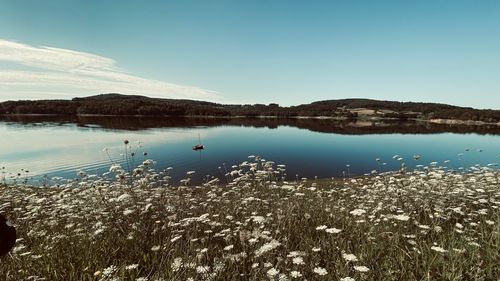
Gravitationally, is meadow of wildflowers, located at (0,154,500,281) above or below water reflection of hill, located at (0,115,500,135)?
above

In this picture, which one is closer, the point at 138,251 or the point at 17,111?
the point at 138,251

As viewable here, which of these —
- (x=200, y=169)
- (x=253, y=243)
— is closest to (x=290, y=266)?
(x=253, y=243)

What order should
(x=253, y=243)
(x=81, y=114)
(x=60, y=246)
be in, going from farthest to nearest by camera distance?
1. (x=81, y=114)
2. (x=60, y=246)
3. (x=253, y=243)

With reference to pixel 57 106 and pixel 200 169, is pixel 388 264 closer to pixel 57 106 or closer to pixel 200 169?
pixel 200 169

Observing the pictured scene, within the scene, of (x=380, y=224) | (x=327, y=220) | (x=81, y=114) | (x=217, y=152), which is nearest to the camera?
(x=380, y=224)

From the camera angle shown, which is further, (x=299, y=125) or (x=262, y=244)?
(x=299, y=125)

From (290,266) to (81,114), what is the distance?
672ft

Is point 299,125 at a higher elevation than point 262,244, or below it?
below

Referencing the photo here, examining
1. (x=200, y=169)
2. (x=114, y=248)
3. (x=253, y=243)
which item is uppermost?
(x=253, y=243)

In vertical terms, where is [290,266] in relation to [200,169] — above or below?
above

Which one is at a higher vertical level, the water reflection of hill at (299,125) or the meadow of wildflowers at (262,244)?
the meadow of wildflowers at (262,244)

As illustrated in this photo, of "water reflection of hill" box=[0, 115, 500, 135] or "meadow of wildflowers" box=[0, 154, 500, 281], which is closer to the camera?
"meadow of wildflowers" box=[0, 154, 500, 281]

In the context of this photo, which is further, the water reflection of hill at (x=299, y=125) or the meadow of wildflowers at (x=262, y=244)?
the water reflection of hill at (x=299, y=125)

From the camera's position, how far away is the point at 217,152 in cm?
4250
